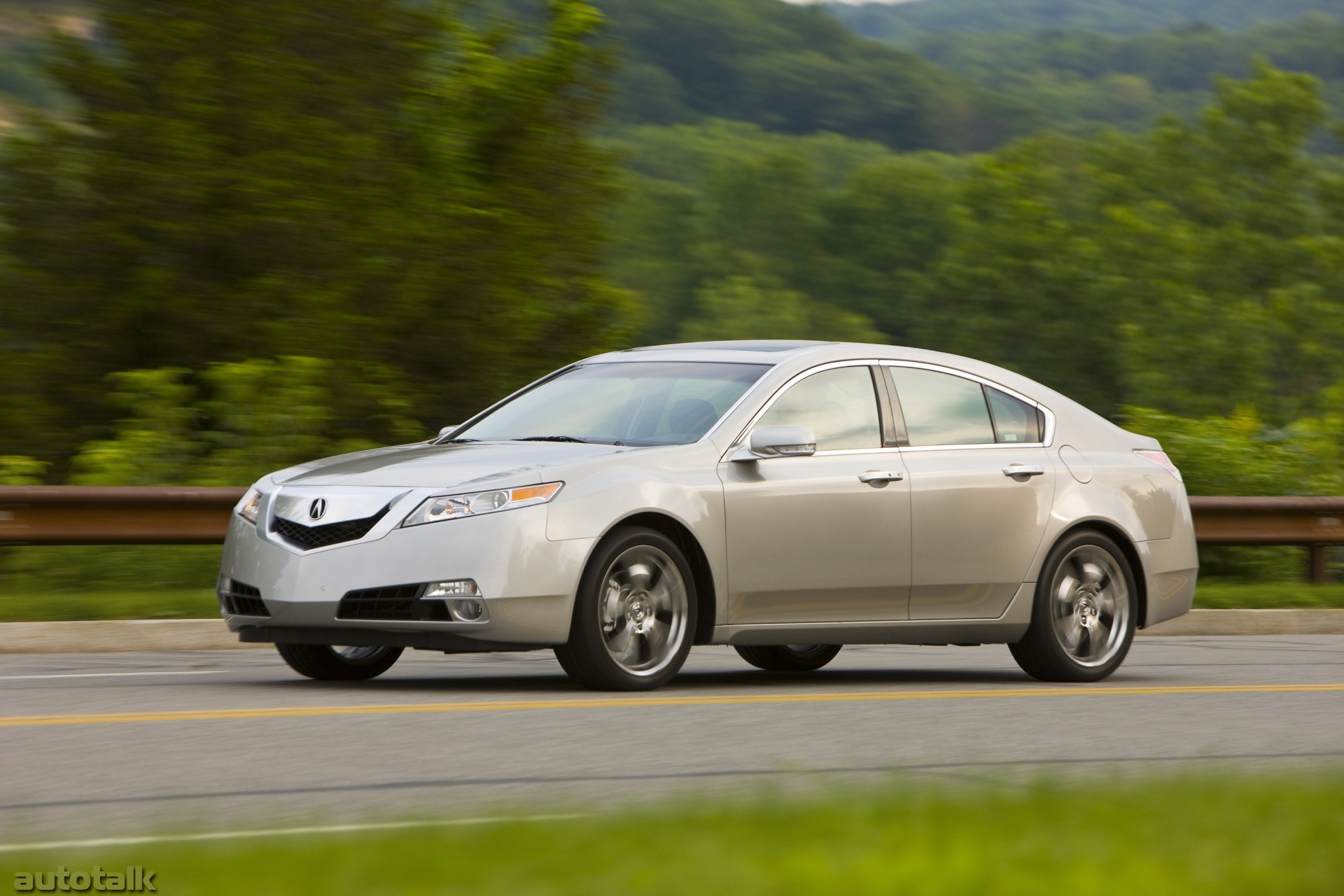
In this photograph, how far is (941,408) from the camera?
383 inches

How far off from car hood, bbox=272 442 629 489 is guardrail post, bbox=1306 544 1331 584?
9053 millimetres

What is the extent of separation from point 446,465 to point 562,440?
2.57ft

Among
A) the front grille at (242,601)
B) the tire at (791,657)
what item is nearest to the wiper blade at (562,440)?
the front grille at (242,601)

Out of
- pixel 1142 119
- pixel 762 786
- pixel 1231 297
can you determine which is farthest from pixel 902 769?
pixel 1142 119

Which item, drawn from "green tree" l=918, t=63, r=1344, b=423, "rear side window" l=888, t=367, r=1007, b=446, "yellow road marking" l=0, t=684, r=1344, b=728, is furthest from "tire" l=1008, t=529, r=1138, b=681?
"green tree" l=918, t=63, r=1344, b=423

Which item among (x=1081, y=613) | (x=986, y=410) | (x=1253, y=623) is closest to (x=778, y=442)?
(x=986, y=410)

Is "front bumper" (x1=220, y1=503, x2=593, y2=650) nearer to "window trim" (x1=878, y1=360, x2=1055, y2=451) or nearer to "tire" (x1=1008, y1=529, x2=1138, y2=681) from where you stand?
"window trim" (x1=878, y1=360, x2=1055, y2=451)

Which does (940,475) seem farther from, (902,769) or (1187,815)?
(1187,815)

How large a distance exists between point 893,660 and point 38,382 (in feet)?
26.9

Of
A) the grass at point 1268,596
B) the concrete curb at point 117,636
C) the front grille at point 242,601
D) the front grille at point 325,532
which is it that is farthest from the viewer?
the grass at point 1268,596

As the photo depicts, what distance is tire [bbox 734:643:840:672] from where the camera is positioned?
1046 cm

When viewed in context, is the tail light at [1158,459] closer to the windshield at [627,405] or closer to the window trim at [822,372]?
the window trim at [822,372]

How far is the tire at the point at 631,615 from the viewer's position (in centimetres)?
812

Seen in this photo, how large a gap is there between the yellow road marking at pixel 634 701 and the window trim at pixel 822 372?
3.62 ft
